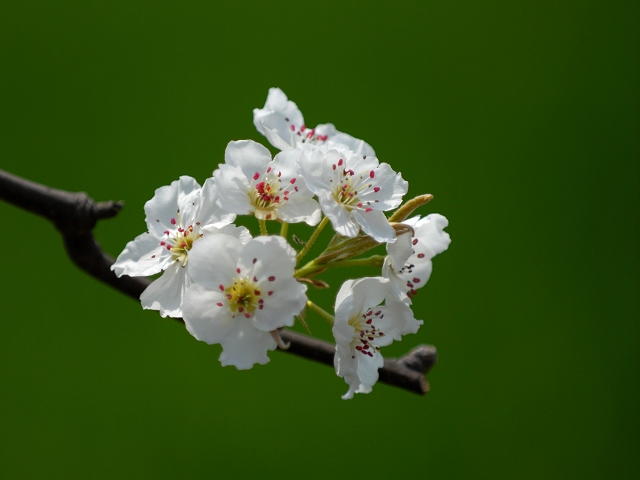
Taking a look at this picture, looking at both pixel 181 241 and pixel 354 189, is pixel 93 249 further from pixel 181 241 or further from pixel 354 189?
pixel 354 189

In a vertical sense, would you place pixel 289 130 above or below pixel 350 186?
above

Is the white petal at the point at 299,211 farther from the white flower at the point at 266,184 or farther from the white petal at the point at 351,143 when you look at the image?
the white petal at the point at 351,143

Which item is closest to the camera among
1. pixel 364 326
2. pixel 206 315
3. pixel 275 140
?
pixel 206 315

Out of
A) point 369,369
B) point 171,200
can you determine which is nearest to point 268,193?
point 171,200

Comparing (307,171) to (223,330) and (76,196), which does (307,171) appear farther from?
(76,196)

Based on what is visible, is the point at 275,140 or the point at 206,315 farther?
the point at 275,140

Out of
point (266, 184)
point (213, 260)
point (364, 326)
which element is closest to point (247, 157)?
point (266, 184)

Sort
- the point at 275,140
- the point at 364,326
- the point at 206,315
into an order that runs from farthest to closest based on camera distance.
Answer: the point at 275,140 → the point at 364,326 → the point at 206,315
